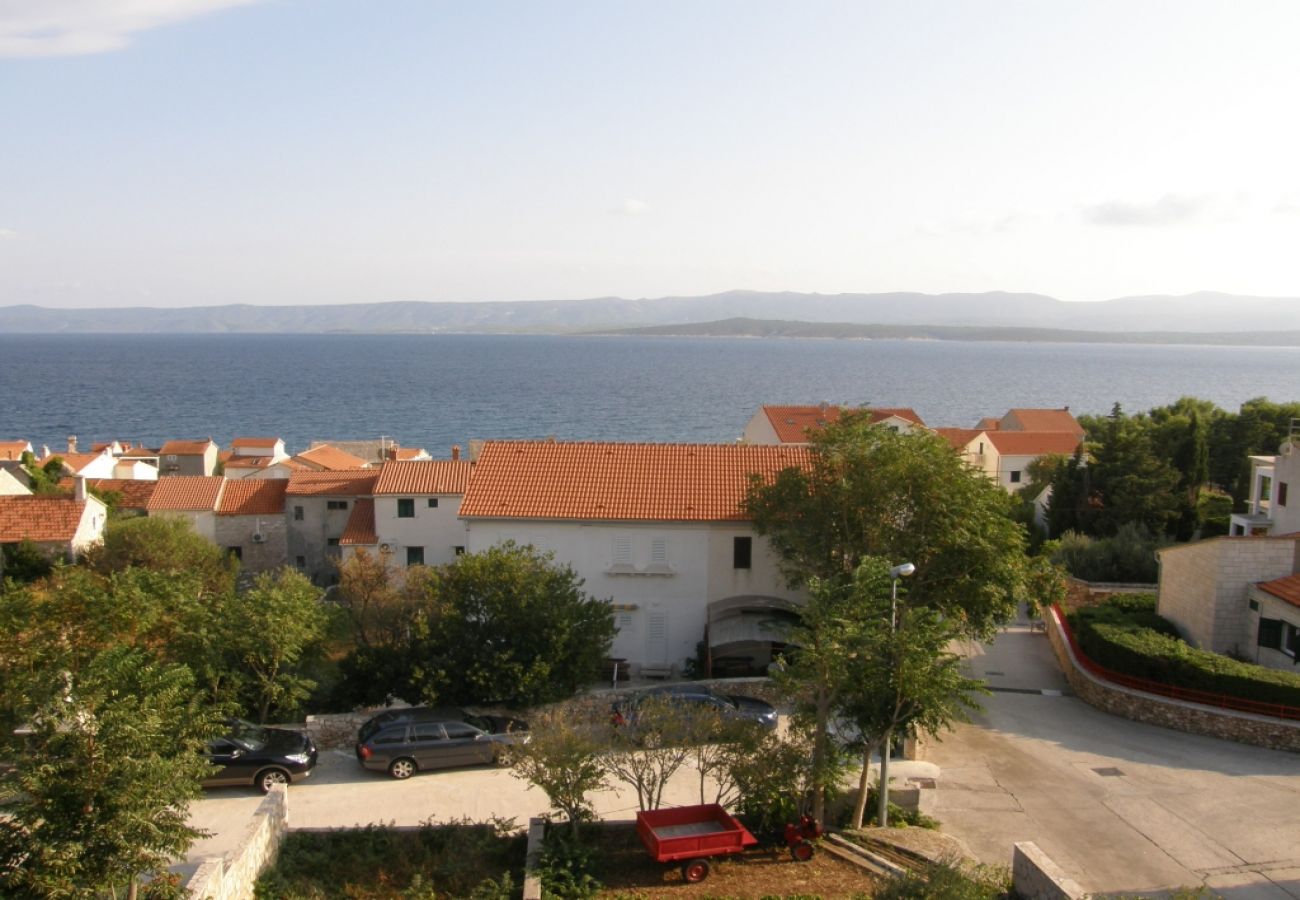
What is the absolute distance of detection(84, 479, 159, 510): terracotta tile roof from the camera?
1983 inches

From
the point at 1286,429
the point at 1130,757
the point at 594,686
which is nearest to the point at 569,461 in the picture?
the point at 594,686

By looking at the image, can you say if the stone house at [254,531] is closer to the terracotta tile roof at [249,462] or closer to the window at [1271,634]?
the terracotta tile roof at [249,462]

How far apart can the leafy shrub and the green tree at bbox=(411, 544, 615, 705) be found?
20433mm

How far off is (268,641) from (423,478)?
17.9 meters

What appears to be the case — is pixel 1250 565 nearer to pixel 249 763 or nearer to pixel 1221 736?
pixel 1221 736

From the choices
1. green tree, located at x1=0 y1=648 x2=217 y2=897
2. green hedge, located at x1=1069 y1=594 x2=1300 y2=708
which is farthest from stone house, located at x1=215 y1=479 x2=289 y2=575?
green tree, located at x1=0 y1=648 x2=217 y2=897

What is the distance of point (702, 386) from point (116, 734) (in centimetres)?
18362

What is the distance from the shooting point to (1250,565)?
2725 centimetres

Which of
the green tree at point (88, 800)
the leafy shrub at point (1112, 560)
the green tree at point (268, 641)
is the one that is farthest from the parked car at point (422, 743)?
the leafy shrub at point (1112, 560)

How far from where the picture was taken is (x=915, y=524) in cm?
2547

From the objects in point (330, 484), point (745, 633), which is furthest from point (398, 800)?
point (330, 484)

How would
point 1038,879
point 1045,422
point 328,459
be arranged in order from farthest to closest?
point 1045,422, point 328,459, point 1038,879

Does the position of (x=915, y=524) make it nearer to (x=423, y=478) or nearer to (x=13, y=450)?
(x=423, y=478)

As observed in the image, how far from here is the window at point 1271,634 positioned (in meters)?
Result: 25.9
